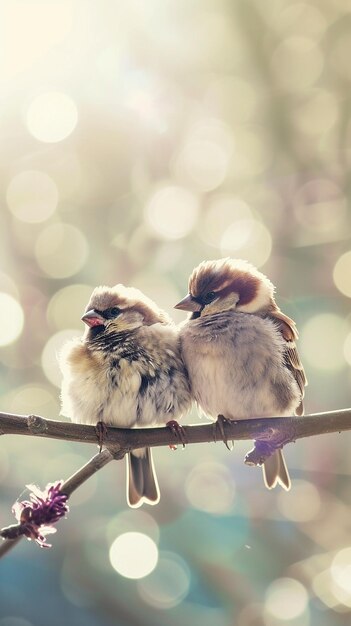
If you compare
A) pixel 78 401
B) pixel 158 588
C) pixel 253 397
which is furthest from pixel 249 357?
pixel 158 588

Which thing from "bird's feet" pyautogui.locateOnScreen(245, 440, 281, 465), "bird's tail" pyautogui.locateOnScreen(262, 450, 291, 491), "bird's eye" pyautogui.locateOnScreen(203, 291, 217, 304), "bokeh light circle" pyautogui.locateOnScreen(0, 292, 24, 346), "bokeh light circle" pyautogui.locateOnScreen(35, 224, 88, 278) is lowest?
"bird's feet" pyautogui.locateOnScreen(245, 440, 281, 465)

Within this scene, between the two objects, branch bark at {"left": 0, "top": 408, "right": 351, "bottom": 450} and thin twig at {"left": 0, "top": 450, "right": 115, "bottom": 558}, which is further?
branch bark at {"left": 0, "top": 408, "right": 351, "bottom": 450}

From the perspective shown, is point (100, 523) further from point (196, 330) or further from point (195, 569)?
point (196, 330)

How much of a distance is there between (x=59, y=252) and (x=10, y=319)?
0.46 m

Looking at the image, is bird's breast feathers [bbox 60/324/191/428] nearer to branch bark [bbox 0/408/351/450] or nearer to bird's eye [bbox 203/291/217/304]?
bird's eye [bbox 203/291/217/304]

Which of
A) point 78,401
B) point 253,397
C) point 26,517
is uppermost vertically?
point 253,397

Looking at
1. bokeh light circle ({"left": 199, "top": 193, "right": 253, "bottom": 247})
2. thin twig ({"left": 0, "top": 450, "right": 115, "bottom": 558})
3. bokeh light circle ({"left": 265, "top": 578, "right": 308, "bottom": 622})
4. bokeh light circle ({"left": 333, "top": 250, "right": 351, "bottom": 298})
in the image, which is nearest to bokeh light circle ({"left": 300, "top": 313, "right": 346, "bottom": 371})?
bokeh light circle ({"left": 333, "top": 250, "right": 351, "bottom": 298})

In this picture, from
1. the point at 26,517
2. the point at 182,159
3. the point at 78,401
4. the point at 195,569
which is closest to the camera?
the point at 26,517

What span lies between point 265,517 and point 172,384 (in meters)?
1.79

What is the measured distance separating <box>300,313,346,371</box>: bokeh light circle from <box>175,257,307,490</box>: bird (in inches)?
52.8

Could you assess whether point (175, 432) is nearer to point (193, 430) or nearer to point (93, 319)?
point (193, 430)

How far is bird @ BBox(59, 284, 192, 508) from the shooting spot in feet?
6.71

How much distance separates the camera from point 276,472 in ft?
7.44

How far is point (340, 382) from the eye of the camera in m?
3.76
